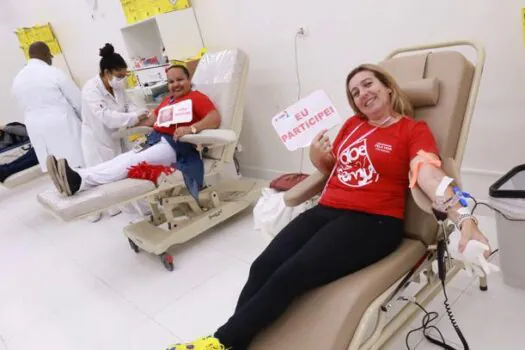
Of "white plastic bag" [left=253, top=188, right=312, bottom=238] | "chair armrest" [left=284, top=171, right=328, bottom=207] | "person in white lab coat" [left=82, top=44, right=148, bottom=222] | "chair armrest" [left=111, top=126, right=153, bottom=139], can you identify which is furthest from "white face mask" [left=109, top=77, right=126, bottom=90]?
"chair armrest" [left=284, top=171, right=328, bottom=207]

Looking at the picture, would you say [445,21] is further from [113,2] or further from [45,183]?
[45,183]

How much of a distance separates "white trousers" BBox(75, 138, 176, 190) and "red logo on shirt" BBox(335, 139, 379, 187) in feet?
4.56

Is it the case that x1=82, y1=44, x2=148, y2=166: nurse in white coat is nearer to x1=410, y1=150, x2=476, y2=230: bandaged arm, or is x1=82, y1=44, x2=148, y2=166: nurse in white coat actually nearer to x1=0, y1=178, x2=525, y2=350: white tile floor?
x1=0, y1=178, x2=525, y2=350: white tile floor

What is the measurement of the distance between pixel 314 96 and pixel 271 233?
0.65 meters

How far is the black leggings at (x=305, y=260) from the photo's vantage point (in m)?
1.33

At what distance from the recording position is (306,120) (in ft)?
5.54

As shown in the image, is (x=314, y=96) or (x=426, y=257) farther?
(x=314, y=96)

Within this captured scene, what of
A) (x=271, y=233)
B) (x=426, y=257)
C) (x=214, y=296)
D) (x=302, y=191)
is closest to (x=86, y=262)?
(x=214, y=296)

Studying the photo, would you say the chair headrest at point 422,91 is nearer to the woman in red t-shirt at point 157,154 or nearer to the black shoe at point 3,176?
the woman in red t-shirt at point 157,154

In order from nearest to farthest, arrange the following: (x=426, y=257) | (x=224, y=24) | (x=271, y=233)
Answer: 1. (x=426, y=257)
2. (x=271, y=233)
3. (x=224, y=24)

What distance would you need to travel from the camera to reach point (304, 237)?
5.07 feet

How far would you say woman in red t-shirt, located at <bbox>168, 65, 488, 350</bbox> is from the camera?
1338 mm

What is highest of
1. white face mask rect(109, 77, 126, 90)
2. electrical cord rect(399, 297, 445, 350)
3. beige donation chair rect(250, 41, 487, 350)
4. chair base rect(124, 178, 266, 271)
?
white face mask rect(109, 77, 126, 90)

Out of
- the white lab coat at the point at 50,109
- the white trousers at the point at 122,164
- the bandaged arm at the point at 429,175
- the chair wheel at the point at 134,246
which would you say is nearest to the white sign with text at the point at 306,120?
the bandaged arm at the point at 429,175
